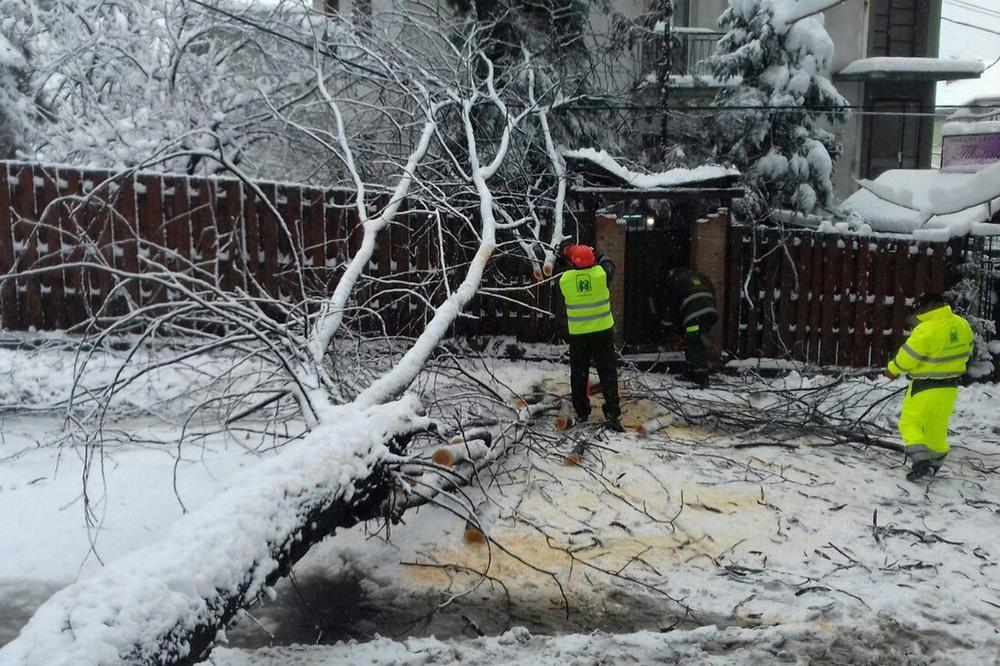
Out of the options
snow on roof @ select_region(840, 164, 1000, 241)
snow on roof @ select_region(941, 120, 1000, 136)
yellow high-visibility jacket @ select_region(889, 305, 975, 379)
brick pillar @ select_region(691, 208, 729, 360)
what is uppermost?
snow on roof @ select_region(941, 120, 1000, 136)

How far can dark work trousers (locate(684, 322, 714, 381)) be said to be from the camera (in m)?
8.60

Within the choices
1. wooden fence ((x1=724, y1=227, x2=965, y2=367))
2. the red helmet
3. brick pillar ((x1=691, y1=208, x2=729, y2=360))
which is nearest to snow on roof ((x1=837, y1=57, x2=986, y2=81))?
wooden fence ((x1=724, y1=227, x2=965, y2=367))

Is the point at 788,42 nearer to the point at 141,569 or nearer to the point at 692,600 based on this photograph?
the point at 692,600

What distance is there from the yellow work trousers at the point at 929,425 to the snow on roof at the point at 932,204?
356cm

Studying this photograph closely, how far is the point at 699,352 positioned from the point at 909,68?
1147 cm

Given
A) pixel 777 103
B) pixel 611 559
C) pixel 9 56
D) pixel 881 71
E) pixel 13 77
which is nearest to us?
pixel 611 559

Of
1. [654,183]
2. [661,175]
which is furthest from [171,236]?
[661,175]

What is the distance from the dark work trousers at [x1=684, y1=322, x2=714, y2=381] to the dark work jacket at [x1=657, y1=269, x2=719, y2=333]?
0.09 meters

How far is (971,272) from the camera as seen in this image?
341 inches

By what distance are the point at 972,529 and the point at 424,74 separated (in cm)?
624

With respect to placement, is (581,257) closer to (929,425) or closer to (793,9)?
(929,425)

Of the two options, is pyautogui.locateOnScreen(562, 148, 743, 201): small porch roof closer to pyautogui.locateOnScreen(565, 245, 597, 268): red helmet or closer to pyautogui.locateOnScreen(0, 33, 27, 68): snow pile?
pyautogui.locateOnScreen(565, 245, 597, 268): red helmet

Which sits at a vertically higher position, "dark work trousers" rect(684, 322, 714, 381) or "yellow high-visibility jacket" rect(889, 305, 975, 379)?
"yellow high-visibility jacket" rect(889, 305, 975, 379)

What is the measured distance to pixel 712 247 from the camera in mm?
9062
